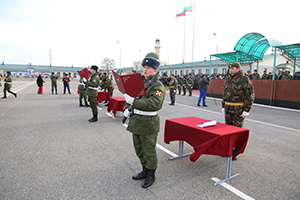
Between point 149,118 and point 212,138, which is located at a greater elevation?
point 149,118

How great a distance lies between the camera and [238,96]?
4461 millimetres

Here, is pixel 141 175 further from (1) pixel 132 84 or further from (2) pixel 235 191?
(1) pixel 132 84

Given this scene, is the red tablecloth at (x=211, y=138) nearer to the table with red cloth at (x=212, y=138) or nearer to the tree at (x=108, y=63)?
the table with red cloth at (x=212, y=138)

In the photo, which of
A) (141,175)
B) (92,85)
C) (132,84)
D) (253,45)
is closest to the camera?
(132,84)

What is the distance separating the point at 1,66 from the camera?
81.2 metres

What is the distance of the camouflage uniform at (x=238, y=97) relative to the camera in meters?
4.38

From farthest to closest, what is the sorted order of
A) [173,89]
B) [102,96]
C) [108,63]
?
[108,63] < [173,89] < [102,96]

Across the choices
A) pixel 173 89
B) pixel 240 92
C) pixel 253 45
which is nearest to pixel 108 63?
pixel 253 45

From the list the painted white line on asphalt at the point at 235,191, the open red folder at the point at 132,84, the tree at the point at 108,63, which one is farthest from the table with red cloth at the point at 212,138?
the tree at the point at 108,63

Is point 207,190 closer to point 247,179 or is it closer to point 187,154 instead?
point 247,179

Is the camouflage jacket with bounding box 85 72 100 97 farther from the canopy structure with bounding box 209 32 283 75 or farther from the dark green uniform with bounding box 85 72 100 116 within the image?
the canopy structure with bounding box 209 32 283 75

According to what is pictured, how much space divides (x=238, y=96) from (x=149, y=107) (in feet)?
8.12

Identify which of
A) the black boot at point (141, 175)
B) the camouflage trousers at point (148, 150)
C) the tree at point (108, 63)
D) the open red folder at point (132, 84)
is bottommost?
the black boot at point (141, 175)

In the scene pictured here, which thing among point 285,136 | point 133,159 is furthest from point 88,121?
point 285,136
